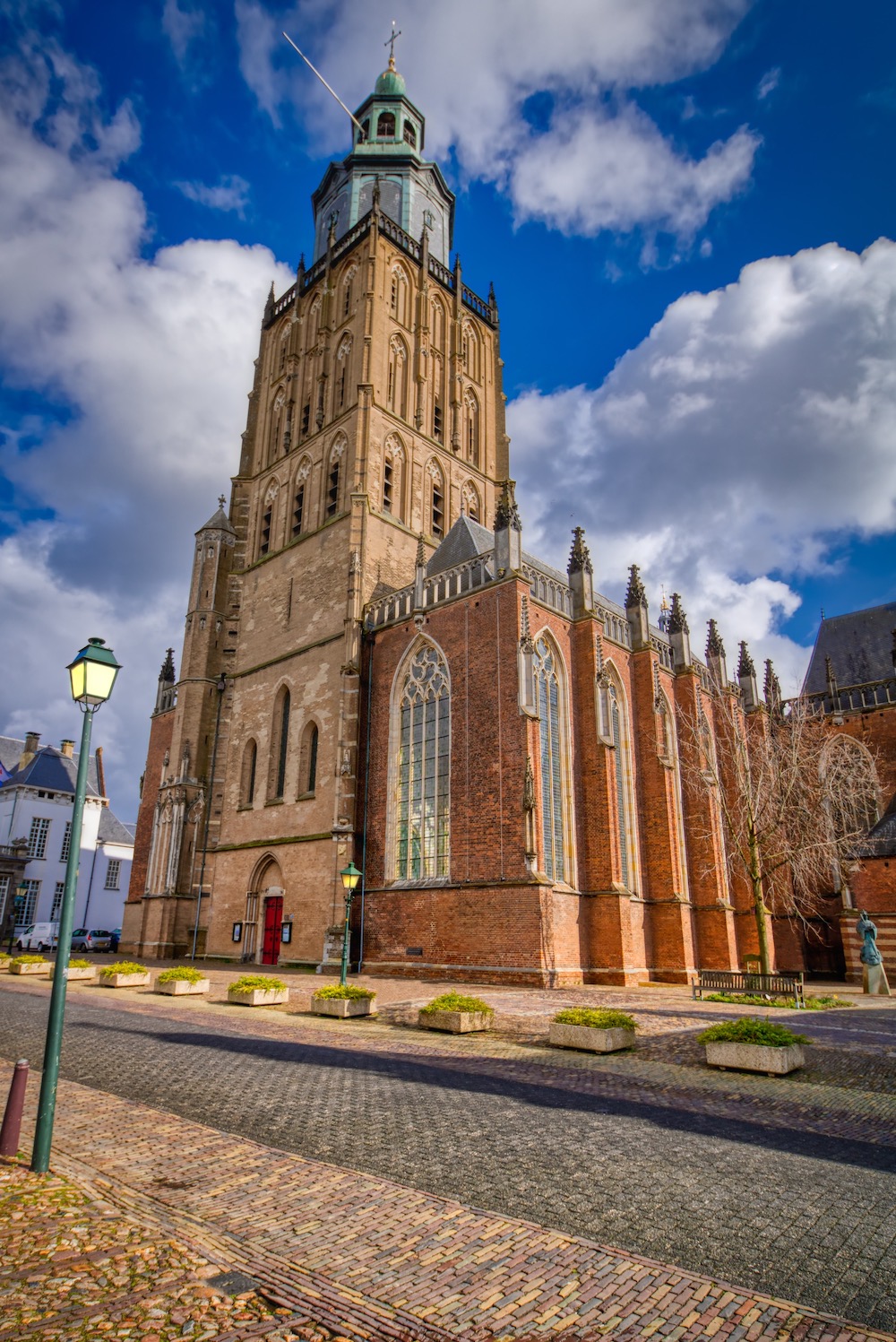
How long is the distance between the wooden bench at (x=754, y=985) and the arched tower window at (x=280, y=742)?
16526 mm

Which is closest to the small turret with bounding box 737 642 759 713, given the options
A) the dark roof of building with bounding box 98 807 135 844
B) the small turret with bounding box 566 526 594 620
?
the small turret with bounding box 566 526 594 620

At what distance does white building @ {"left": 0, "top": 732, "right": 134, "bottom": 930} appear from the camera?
51062 millimetres

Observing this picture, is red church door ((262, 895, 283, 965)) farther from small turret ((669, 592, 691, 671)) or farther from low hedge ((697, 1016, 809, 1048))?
low hedge ((697, 1016, 809, 1048))

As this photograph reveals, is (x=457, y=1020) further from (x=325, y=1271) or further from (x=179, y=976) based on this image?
(x=325, y=1271)

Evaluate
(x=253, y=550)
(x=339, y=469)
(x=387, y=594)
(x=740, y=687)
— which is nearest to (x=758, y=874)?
(x=387, y=594)

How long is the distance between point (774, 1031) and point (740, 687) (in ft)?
91.5

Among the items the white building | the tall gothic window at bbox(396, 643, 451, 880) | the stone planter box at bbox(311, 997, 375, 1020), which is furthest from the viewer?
the white building

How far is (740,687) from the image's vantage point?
3634 centimetres

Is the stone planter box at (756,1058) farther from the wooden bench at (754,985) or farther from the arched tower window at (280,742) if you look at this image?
the arched tower window at (280,742)

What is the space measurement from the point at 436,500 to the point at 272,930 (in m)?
19.3

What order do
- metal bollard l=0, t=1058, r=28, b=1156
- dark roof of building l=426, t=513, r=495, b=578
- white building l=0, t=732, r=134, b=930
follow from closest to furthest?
metal bollard l=0, t=1058, r=28, b=1156 < dark roof of building l=426, t=513, r=495, b=578 < white building l=0, t=732, r=134, b=930

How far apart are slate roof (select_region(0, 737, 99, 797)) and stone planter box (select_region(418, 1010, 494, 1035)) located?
46.1 meters

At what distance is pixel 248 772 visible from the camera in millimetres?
32062

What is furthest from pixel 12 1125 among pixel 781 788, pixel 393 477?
pixel 393 477
